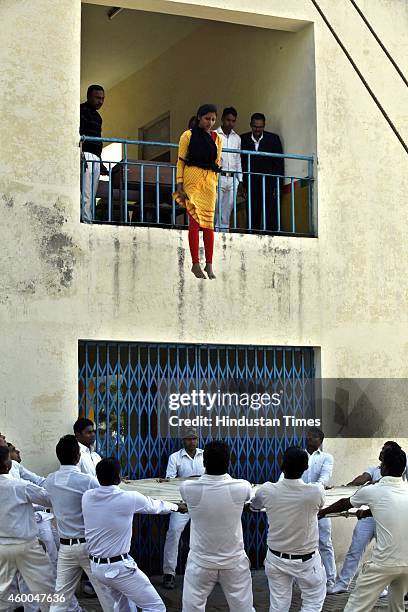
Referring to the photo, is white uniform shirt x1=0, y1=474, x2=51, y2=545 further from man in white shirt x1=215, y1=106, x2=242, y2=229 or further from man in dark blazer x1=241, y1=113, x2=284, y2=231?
man in dark blazer x1=241, y1=113, x2=284, y2=231

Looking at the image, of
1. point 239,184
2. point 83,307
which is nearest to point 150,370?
point 83,307

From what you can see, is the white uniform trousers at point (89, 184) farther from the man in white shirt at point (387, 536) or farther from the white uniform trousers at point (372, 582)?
the white uniform trousers at point (372, 582)

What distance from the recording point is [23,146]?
1054cm

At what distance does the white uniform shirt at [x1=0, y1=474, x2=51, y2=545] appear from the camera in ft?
26.3

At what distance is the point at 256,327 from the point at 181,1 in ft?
12.0

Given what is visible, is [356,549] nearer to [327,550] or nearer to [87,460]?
[327,550]

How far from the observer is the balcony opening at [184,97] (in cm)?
1169

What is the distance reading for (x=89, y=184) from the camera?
11039 millimetres

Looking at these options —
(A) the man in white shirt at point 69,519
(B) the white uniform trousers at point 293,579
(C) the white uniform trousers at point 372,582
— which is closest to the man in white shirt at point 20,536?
(A) the man in white shirt at point 69,519

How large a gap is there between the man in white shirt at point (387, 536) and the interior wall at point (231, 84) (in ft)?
16.9

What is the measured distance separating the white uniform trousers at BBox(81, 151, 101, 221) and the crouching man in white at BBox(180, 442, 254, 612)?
4060mm

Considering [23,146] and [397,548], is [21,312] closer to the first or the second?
[23,146]

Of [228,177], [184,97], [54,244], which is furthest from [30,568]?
[184,97]

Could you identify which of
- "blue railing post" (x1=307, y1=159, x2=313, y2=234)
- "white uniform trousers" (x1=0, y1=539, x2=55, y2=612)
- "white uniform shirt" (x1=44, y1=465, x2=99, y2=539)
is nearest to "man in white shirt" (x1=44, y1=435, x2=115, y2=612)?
"white uniform shirt" (x1=44, y1=465, x2=99, y2=539)
